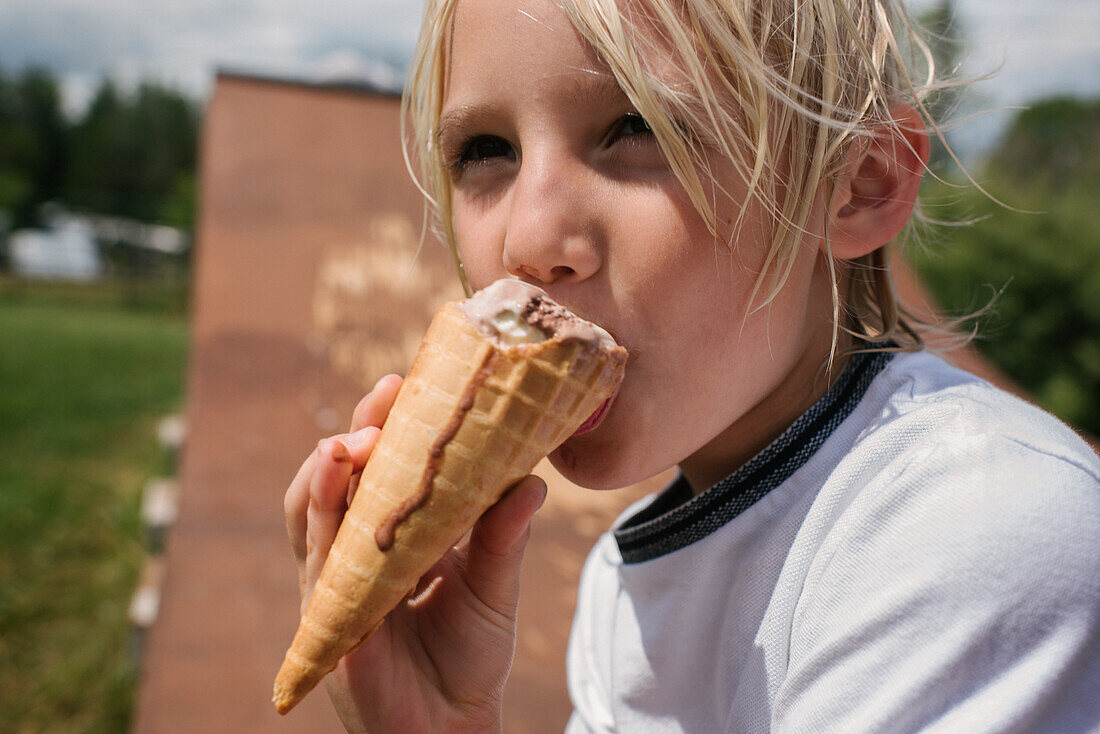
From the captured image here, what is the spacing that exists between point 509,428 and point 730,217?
449 mm

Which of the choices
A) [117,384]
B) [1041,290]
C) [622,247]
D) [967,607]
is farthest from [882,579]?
[117,384]

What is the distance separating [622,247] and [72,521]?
5.71 meters

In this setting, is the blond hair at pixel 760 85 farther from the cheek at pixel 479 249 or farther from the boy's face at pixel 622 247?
the cheek at pixel 479 249

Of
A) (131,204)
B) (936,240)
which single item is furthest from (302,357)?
(131,204)

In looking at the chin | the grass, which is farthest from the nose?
the grass

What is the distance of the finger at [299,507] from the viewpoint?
126 centimetres

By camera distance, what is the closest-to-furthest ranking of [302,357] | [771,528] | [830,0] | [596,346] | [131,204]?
1. [596,346]
2. [830,0]
3. [771,528]
4. [302,357]
5. [131,204]

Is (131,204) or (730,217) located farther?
(131,204)

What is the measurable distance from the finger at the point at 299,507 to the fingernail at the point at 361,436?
0.06 metres

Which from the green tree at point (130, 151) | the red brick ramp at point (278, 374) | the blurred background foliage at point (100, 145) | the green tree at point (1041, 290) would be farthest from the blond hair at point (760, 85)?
the green tree at point (130, 151)

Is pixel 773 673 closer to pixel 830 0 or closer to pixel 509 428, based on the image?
pixel 509 428

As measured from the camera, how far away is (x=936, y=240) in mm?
1860

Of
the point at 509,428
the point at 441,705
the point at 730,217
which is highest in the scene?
the point at 730,217

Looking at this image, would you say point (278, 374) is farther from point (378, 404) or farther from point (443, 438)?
point (443, 438)
